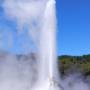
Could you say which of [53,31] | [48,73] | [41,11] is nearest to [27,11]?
[41,11]

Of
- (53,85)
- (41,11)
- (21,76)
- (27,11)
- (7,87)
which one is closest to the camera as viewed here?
(53,85)

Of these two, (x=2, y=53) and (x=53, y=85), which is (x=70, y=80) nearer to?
(x=2, y=53)

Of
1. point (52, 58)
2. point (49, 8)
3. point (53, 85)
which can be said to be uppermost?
point (49, 8)

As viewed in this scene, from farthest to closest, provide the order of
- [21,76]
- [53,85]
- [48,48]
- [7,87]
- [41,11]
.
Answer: [21,76] → [7,87] → [41,11] → [48,48] → [53,85]

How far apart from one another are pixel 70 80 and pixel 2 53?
2.91m

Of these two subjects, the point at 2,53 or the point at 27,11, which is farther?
the point at 2,53

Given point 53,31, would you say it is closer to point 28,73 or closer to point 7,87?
point 7,87

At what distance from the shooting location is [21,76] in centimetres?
1339

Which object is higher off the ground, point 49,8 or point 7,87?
point 49,8

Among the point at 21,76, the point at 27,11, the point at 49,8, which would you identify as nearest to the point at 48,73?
the point at 49,8

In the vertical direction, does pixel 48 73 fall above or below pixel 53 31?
below

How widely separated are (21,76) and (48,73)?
3.87m

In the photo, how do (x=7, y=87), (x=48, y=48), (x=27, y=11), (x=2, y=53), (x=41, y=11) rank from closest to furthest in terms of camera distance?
(x=48, y=48) < (x=41, y=11) < (x=27, y=11) < (x=7, y=87) < (x=2, y=53)

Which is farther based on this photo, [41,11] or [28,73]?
[28,73]
